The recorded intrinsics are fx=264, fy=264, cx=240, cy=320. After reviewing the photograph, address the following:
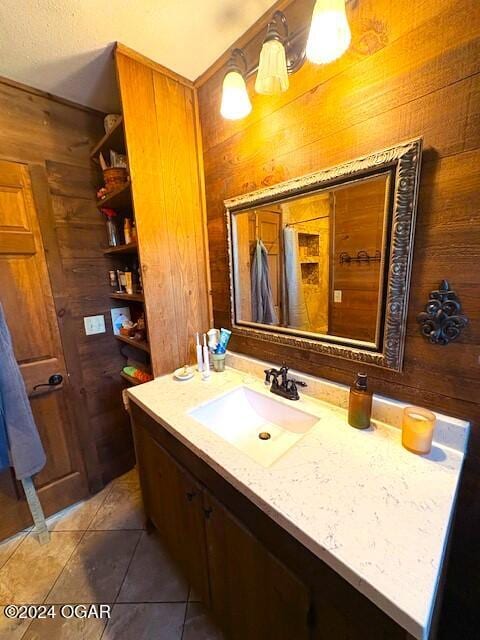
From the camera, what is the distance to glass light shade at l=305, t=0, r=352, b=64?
673mm

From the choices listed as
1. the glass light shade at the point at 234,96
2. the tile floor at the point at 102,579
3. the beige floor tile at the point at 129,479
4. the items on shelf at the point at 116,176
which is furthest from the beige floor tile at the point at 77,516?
the glass light shade at the point at 234,96

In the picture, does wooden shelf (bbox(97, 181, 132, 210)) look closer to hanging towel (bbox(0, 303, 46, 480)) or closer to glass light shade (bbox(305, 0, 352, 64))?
hanging towel (bbox(0, 303, 46, 480))

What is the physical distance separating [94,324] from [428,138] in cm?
174

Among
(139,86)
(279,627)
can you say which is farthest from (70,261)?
(279,627)

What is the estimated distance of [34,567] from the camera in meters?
1.32

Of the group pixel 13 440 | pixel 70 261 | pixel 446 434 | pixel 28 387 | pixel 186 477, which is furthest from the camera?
pixel 70 261

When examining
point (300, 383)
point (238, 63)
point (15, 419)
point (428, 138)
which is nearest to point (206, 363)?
point (300, 383)

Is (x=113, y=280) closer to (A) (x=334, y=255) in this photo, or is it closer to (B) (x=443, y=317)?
(A) (x=334, y=255)

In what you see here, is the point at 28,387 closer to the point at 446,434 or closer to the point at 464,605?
the point at 446,434

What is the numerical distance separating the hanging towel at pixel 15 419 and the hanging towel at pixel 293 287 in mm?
1272

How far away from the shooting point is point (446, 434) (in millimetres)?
753

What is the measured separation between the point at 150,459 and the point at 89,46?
174 centimetres

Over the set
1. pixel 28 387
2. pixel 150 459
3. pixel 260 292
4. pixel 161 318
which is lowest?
pixel 150 459

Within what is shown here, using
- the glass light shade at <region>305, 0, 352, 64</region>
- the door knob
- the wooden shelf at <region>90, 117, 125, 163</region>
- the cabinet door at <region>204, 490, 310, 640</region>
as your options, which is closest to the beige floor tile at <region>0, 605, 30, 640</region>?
the cabinet door at <region>204, 490, 310, 640</region>
